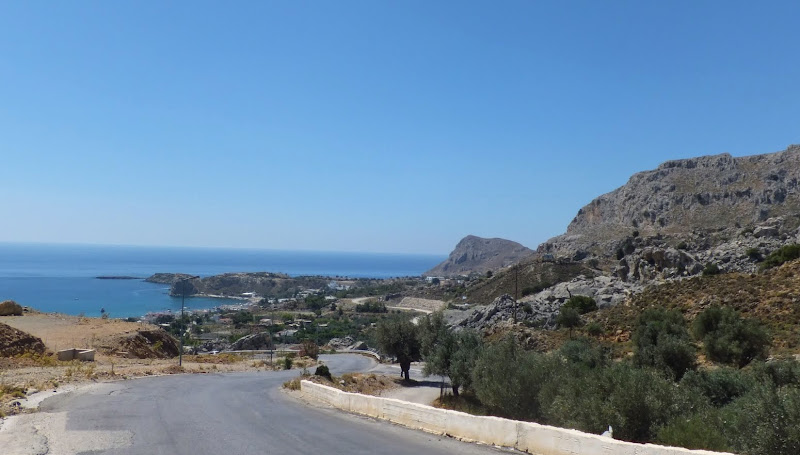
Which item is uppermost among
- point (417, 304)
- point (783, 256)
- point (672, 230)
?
point (672, 230)

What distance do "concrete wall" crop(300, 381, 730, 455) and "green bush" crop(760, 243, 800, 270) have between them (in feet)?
145

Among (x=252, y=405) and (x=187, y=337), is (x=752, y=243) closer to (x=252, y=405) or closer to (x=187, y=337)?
(x=252, y=405)

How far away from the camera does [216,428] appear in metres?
12.0

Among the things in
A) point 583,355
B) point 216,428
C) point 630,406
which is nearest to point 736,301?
point 583,355

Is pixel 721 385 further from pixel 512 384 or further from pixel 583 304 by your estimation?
pixel 583 304

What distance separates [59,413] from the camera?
13.2m

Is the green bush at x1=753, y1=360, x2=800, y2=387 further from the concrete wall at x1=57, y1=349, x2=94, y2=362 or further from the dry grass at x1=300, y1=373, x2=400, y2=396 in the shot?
the concrete wall at x1=57, y1=349, x2=94, y2=362

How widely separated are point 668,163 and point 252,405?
429 feet

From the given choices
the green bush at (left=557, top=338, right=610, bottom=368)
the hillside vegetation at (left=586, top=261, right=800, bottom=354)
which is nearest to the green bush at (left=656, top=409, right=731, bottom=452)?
the green bush at (left=557, top=338, right=610, bottom=368)

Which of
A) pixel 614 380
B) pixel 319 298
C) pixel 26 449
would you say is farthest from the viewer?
pixel 319 298

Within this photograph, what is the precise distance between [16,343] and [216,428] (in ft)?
81.6

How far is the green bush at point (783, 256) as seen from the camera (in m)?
46.8

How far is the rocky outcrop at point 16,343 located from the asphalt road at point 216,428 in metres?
14.9

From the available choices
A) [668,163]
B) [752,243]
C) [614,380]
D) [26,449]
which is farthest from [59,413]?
[668,163]
